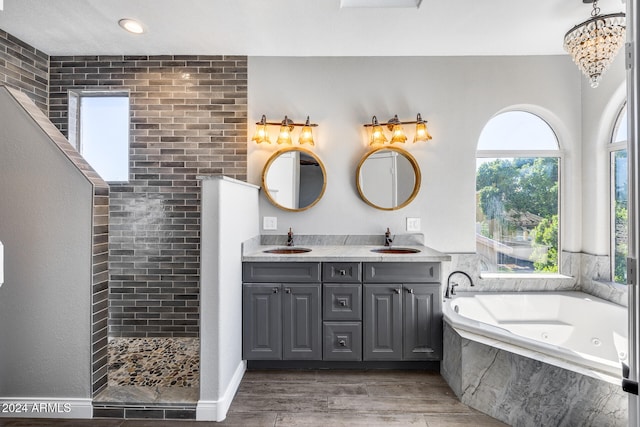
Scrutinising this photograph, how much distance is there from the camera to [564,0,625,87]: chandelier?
201 cm

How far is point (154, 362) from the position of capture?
8.39ft

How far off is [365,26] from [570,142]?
6.89 feet

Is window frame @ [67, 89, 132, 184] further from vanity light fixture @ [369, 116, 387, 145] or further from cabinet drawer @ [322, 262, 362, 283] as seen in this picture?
vanity light fixture @ [369, 116, 387, 145]

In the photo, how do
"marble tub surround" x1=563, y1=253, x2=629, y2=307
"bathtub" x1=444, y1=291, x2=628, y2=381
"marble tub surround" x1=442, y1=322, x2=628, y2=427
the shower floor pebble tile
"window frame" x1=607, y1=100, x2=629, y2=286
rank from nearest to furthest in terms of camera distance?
1. "marble tub surround" x1=442, y1=322, x2=628, y2=427
2. the shower floor pebble tile
3. "bathtub" x1=444, y1=291, x2=628, y2=381
4. "marble tub surround" x1=563, y1=253, x2=629, y2=307
5. "window frame" x1=607, y1=100, x2=629, y2=286

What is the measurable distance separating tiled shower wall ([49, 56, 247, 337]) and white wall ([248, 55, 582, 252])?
441 millimetres

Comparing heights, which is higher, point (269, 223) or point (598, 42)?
point (598, 42)

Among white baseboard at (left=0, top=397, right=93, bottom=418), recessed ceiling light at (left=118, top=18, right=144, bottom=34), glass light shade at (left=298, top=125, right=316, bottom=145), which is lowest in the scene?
white baseboard at (left=0, top=397, right=93, bottom=418)

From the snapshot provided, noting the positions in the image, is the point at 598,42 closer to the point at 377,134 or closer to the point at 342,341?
the point at 377,134

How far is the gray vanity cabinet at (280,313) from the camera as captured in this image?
97.7 inches

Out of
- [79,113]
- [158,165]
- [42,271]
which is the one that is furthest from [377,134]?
[79,113]

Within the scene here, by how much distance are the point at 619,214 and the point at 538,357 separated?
5.57 feet

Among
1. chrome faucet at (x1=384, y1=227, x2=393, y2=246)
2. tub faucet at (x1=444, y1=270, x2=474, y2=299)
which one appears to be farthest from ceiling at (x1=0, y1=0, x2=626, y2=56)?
tub faucet at (x1=444, y1=270, x2=474, y2=299)

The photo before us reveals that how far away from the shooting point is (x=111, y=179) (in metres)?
3.05

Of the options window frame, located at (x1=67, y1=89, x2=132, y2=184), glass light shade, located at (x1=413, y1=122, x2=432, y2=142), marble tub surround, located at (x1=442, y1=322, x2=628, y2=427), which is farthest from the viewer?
window frame, located at (x1=67, y1=89, x2=132, y2=184)
